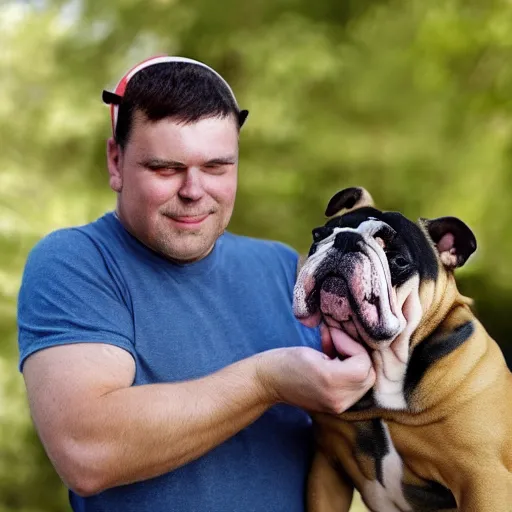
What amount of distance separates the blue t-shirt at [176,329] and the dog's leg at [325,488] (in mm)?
37

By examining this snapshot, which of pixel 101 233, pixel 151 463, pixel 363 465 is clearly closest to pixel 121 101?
pixel 101 233

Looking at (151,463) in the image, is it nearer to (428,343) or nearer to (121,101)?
(428,343)

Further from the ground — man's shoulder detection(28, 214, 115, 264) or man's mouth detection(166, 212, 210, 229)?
man's mouth detection(166, 212, 210, 229)

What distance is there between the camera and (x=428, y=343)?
2.04m

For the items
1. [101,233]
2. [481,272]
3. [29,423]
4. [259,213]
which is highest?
[101,233]

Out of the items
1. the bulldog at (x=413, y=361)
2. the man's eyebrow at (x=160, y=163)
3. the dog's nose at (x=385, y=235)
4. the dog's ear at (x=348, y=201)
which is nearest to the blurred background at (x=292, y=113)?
the dog's ear at (x=348, y=201)

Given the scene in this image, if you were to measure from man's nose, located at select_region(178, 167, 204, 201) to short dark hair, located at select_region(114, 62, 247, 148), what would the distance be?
0.43 ft

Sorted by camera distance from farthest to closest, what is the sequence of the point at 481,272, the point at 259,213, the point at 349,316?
the point at 259,213, the point at 481,272, the point at 349,316

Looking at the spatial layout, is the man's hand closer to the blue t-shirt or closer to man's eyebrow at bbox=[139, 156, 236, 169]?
the blue t-shirt

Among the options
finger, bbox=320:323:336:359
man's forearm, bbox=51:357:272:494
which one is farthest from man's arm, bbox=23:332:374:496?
finger, bbox=320:323:336:359

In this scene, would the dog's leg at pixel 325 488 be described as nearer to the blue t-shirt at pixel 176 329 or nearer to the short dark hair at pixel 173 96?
the blue t-shirt at pixel 176 329

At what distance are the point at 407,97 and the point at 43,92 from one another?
2.46 meters

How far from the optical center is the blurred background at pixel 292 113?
4.82m

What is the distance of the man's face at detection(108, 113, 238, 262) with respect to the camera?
1999mm
